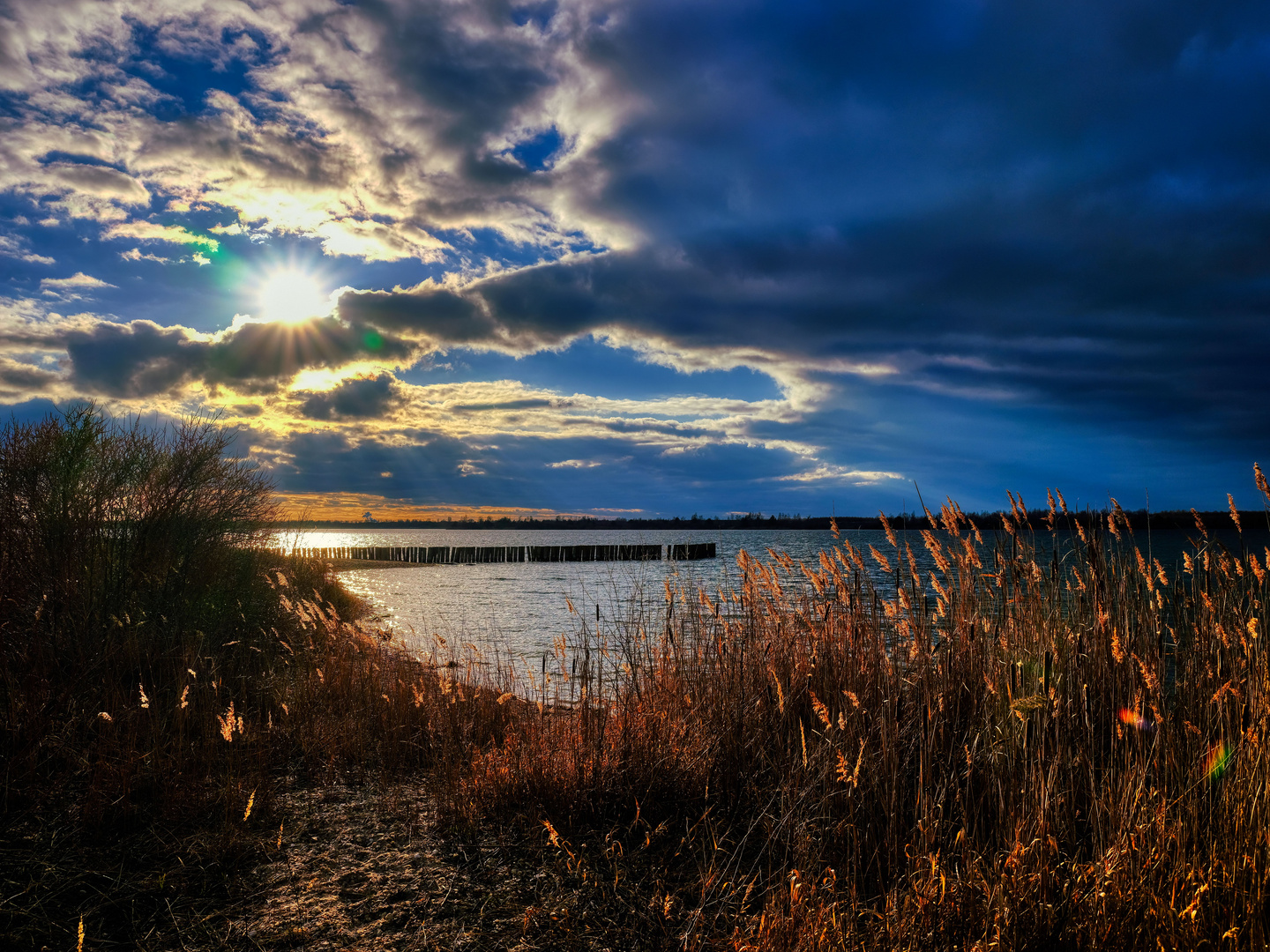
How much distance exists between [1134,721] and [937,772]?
125 centimetres

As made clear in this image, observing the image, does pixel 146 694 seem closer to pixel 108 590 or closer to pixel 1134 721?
pixel 108 590

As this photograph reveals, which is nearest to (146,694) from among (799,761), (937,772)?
(799,761)

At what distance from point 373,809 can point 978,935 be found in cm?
357

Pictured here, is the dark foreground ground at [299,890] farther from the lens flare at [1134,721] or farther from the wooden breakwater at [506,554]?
the wooden breakwater at [506,554]

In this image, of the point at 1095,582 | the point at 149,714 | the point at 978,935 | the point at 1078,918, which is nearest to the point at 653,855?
the point at 978,935

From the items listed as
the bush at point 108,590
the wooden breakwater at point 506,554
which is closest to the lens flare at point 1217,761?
the bush at point 108,590

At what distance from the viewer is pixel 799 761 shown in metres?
4.20

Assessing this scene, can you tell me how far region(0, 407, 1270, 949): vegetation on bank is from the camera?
2889 mm

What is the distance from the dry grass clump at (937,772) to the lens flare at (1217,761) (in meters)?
0.02

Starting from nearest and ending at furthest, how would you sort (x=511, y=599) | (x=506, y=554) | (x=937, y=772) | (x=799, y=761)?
(x=799, y=761), (x=937, y=772), (x=511, y=599), (x=506, y=554)

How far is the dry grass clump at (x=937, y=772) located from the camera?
110 inches

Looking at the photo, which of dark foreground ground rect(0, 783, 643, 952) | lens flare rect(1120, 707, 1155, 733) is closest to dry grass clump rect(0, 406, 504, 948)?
dark foreground ground rect(0, 783, 643, 952)

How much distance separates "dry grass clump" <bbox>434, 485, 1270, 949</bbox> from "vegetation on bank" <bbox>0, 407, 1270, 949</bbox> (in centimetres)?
2

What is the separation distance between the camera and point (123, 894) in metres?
3.47
